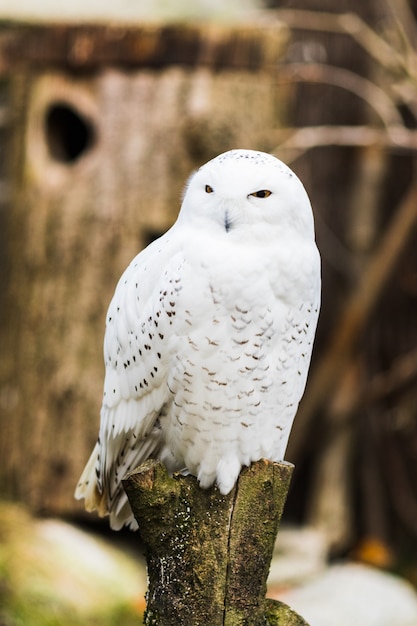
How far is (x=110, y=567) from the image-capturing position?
4.78 m

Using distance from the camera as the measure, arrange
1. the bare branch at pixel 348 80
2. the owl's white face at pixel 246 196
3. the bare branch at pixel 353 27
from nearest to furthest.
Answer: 1. the owl's white face at pixel 246 196
2. the bare branch at pixel 353 27
3. the bare branch at pixel 348 80

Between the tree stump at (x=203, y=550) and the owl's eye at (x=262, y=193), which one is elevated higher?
the owl's eye at (x=262, y=193)

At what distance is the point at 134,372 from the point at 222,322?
33 centimetres

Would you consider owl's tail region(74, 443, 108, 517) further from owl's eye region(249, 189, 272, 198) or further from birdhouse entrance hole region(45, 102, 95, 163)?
birdhouse entrance hole region(45, 102, 95, 163)

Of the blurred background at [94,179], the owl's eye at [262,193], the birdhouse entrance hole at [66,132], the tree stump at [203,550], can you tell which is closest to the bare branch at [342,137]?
the blurred background at [94,179]

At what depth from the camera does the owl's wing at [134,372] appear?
2.38 m

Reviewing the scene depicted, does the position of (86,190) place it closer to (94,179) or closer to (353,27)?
(94,179)

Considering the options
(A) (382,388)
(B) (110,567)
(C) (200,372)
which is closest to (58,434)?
(B) (110,567)

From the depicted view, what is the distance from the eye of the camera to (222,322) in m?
2.30

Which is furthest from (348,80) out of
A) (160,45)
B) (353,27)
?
(160,45)

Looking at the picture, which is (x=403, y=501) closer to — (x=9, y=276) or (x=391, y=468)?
(x=391, y=468)

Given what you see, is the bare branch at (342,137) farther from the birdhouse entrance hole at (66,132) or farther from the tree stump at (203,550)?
the tree stump at (203,550)

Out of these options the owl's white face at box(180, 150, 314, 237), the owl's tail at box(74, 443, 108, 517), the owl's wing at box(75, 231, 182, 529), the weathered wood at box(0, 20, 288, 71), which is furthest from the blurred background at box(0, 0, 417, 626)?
the owl's white face at box(180, 150, 314, 237)

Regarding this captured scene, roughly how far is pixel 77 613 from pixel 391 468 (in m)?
2.27
